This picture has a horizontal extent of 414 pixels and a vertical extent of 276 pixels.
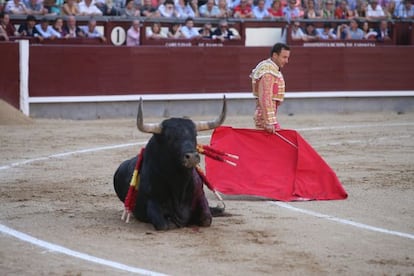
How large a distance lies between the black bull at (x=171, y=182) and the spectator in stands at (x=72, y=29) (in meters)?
8.44

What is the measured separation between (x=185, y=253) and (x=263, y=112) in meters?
2.40

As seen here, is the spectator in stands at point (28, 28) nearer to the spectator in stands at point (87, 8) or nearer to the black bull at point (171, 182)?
the spectator in stands at point (87, 8)

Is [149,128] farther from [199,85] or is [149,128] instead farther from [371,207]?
[199,85]

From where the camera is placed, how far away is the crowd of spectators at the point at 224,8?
15.2m

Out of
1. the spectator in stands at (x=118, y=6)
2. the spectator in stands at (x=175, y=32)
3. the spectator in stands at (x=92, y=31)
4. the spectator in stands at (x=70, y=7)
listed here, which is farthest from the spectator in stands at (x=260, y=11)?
the spectator in stands at (x=70, y=7)

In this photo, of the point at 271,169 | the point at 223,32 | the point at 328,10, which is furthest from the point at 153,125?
the point at 328,10

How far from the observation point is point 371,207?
7961 millimetres

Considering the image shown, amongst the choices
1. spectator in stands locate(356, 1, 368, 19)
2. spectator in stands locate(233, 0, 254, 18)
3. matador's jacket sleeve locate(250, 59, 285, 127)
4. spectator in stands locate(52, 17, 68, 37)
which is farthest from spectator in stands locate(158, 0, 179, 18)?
matador's jacket sleeve locate(250, 59, 285, 127)

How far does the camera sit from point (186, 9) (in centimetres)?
1639

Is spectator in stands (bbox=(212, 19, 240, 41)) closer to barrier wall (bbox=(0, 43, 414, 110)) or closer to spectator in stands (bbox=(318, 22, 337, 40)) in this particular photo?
barrier wall (bbox=(0, 43, 414, 110))

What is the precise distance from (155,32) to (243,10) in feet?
5.68

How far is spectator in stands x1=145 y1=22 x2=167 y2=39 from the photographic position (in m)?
16.0

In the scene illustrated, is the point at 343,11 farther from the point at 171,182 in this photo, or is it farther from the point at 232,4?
the point at 171,182

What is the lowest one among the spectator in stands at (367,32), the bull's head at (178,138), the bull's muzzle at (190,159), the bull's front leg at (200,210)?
the spectator in stands at (367,32)
